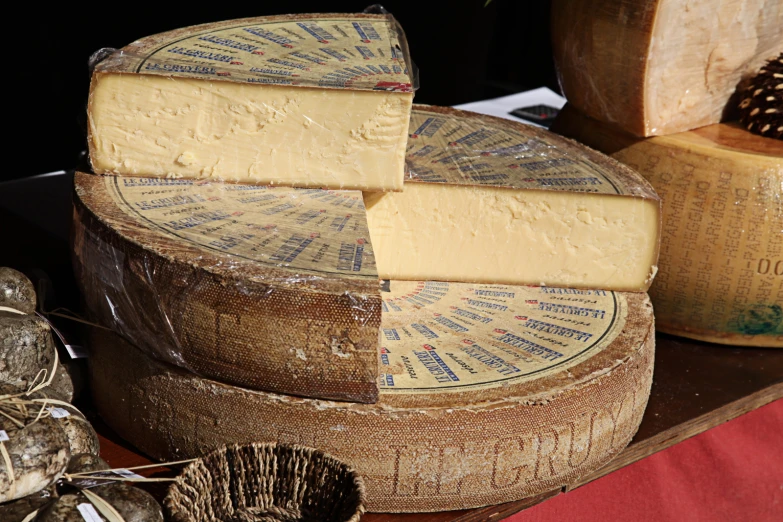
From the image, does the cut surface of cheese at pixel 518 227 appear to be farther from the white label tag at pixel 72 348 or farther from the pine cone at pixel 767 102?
the white label tag at pixel 72 348

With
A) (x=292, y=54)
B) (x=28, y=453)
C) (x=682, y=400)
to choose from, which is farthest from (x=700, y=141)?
(x=28, y=453)

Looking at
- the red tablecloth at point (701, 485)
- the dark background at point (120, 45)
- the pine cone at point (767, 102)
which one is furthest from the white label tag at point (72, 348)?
the dark background at point (120, 45)

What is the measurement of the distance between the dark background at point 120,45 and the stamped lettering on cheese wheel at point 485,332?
2115mm

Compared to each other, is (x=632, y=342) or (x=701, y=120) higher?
(x=701, y=120)

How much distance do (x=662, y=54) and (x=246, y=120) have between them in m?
0.97

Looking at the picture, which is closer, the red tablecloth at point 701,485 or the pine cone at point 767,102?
the red tablecloth at point 701,485

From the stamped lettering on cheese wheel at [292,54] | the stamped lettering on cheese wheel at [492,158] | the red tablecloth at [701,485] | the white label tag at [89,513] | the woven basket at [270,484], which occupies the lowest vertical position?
the red tablecloth at [701,485]

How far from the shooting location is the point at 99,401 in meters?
1.66

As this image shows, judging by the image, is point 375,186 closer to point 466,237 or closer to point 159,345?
point 466,237

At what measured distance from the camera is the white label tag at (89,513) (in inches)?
46.0

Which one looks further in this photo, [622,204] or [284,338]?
[622,204]

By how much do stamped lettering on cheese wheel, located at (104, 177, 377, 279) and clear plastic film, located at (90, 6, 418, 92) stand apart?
228 millimetres

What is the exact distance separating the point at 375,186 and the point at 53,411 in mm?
813

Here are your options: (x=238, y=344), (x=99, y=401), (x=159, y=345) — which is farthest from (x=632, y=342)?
(x=99, y=401)
